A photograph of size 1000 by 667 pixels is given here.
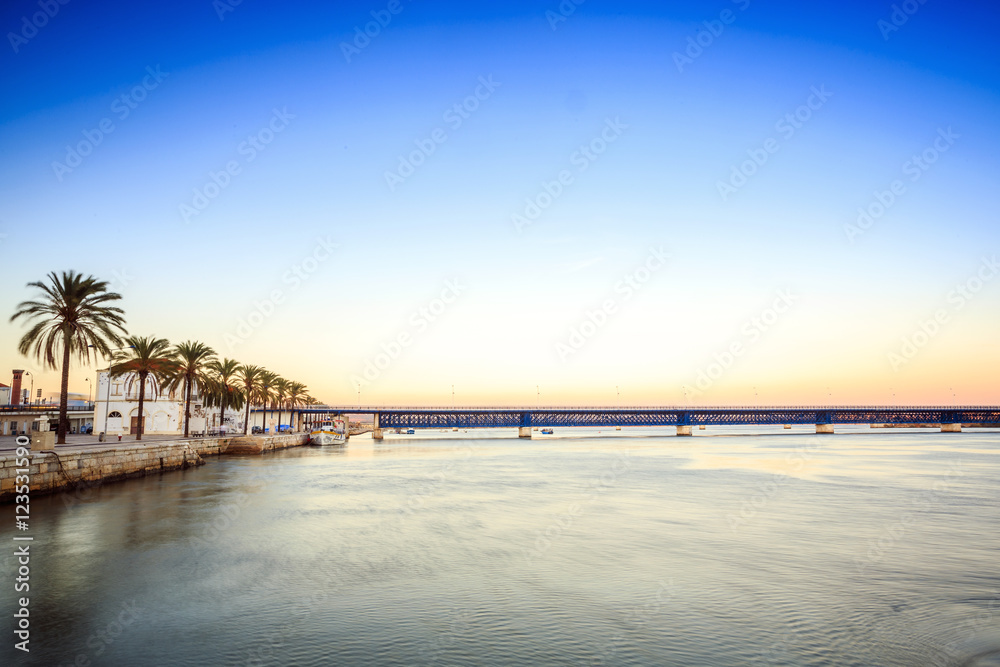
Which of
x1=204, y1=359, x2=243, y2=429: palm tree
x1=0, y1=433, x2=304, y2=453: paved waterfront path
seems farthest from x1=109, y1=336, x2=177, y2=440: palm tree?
x1=204, y1=359, x2=243, y2=429: palm tree

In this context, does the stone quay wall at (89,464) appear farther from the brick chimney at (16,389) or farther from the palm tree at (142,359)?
the brick chimney at (16,389)

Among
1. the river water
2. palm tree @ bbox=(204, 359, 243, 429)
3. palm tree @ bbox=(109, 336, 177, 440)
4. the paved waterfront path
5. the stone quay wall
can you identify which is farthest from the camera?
palm tree @ bbox=(204, 359, 243, 429)

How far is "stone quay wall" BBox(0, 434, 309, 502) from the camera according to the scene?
1146 inches

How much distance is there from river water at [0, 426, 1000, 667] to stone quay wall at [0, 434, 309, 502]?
1360 millimetres

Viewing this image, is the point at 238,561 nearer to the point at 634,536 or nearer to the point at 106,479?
the point at 634,536

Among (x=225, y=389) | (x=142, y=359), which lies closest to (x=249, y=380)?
(x=225, y=389)

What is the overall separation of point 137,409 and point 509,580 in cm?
8404

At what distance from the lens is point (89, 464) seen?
37.9m

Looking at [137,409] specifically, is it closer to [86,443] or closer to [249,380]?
[249,380]

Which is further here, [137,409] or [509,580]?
[137,409]

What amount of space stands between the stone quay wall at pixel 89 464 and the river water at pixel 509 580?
1.36m

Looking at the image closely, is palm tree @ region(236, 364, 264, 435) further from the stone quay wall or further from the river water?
the river water

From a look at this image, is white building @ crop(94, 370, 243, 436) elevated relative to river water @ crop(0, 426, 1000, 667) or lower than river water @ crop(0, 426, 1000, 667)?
elevated

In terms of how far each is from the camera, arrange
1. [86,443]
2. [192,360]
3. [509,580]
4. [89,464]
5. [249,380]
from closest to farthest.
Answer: [509,580] → [89,464] → [86,443] → [192,360] → [249,380]
